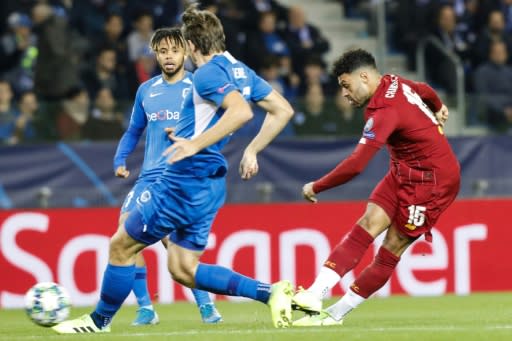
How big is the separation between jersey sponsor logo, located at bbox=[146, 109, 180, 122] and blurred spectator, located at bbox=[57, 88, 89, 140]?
15.2ft

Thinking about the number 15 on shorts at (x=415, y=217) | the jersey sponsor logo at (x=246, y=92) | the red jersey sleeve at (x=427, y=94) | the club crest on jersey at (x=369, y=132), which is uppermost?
Result: the jersey sponsor logo at (x=246, y=92)

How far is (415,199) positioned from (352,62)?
1.12m

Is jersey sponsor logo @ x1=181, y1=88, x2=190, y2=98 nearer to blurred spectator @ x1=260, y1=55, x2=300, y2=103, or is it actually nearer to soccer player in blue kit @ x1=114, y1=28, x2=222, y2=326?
soccer player in blue kit @ x1=114, y1=28, x2=222, y2=326

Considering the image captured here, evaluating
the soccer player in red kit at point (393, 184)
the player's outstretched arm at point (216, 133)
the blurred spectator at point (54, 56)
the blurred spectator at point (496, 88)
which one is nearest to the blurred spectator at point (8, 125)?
the blurred spectator at point (54, 56)

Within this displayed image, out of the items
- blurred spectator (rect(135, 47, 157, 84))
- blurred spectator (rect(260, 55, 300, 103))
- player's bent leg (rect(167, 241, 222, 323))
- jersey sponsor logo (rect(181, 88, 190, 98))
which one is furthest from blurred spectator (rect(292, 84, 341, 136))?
player's bent leg (rect(167, 241, 222, 323))

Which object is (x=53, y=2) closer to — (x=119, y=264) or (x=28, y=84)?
(x=28, y=84)

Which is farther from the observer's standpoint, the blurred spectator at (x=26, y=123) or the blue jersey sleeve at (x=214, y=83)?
the blurred spectator at (x=26, y=123)

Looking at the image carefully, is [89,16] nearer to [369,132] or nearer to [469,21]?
[469,21]

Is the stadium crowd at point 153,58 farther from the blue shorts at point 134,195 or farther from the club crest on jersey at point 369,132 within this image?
the club crest on jersey at point 369,132

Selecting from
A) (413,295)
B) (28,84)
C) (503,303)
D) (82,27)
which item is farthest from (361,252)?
(82,27)

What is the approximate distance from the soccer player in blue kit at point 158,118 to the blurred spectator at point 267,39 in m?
7.17

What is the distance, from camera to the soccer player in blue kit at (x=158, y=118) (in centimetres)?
1033

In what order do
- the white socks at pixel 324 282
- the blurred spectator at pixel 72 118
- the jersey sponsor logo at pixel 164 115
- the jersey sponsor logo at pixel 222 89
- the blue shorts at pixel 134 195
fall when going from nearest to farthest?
1. the jersey sponsor logo at pixel 222 89
2. the white socks at pixel 324 282
3. the blue shorts at pixel 134 195
4. the jersey sponsor logo at pixel 164 115
5. the blurred spectator at pixel 72 118

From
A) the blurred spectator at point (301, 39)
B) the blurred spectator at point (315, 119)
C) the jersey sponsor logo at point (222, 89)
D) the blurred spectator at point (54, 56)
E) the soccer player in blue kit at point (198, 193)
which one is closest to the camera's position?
the jersey sponsor logo at point (222, 89)
